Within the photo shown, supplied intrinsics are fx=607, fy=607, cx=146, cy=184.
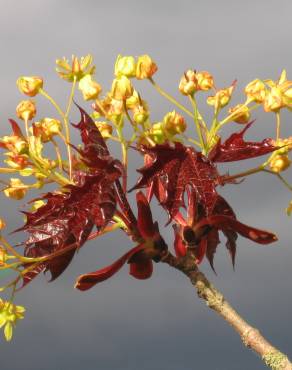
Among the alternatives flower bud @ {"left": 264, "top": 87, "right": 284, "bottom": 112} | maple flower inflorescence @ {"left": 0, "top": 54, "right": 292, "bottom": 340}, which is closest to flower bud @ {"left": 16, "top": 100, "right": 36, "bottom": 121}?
maple flower inflorescence @ {"left": 0, "top": 54, "right": 292, "bottom": 340}

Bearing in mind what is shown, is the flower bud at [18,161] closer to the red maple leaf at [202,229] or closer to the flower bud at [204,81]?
the red maple leaf at [202,229]

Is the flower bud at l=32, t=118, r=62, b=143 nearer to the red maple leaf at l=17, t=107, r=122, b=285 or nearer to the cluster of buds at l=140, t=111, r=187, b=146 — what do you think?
the red maple leaf at l=17, t=107, r=122, b=285

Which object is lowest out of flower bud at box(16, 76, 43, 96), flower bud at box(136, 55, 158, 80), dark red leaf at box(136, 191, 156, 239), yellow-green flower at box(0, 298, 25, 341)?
yellow-green flower at box(0, 298, 25, 341)

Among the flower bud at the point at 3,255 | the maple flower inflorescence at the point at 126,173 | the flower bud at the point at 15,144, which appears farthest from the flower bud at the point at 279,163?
the flower bud at the point at 3,255

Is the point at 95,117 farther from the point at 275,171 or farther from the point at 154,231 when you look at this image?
the point at 275,171

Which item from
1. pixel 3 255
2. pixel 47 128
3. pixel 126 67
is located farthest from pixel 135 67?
pixel 3 255

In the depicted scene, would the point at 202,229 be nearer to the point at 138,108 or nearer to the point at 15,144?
the point at 138,108

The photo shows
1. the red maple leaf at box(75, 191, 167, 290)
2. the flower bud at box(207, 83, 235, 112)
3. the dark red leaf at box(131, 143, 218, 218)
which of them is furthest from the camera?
the flower bud at box(207, 83, 235, 112)
